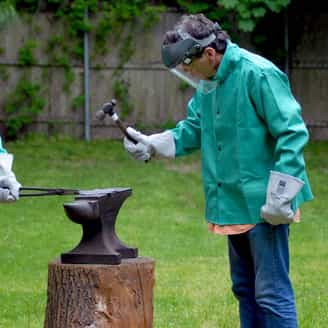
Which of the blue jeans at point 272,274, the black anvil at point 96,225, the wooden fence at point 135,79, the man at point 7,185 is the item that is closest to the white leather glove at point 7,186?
the man at point 7,185

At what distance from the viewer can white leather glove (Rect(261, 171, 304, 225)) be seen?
460 centimetres

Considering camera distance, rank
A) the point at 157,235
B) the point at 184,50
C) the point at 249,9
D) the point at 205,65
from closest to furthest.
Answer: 1. the point at 184,50
2. the point at 205,65
3. the point at 157,235
4. the point at 249,9

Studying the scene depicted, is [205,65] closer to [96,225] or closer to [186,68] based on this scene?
[186,68]

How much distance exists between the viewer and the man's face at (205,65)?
15.9 feet

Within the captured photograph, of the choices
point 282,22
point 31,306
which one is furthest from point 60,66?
point 31,306

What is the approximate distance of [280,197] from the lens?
181 inches

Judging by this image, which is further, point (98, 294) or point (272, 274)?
point (98, 294)

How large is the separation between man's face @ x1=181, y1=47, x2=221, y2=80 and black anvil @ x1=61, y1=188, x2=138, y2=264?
2.28 feet

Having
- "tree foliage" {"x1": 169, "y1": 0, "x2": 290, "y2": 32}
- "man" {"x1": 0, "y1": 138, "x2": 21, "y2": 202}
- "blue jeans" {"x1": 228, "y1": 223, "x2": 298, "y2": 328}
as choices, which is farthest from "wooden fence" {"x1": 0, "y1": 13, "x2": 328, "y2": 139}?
"blue jeans" {"x1": 228, "y1": 223, "x2": 298, "y2": 328}

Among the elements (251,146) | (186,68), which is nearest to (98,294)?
(251,146)

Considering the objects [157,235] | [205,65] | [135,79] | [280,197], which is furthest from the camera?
[135,79]

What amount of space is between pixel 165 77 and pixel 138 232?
5.73 m

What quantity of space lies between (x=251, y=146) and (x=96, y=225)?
32.7 inches

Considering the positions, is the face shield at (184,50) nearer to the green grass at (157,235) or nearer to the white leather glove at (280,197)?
the white leather glove at (280,197)
